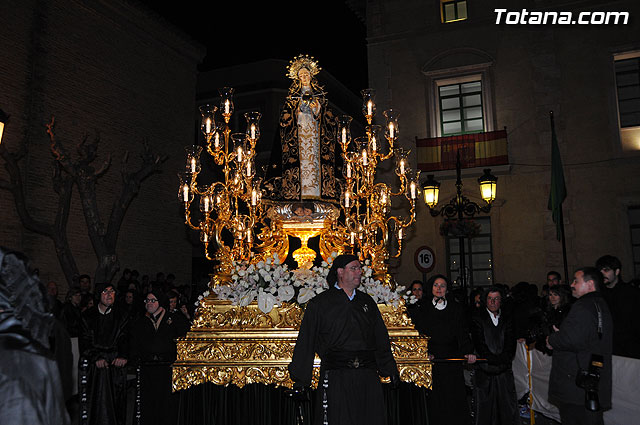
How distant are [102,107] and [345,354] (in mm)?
15719

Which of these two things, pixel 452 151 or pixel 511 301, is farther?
pixel 452 151

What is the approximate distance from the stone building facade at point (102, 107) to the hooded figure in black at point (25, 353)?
1430cm

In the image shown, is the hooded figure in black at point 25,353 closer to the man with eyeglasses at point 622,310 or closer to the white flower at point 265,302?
the white flower at point 265,302

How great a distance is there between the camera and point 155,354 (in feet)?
24.7

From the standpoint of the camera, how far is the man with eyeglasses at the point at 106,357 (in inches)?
276

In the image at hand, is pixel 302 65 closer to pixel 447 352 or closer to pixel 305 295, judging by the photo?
pixel 305 295

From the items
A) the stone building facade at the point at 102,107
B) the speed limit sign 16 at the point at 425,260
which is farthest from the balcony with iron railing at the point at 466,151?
the stone building facade at the point at 102,107

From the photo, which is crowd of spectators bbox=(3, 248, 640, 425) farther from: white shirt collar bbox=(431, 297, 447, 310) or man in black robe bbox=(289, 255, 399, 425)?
man in black robe bbox=(289, 255, 399, 425)

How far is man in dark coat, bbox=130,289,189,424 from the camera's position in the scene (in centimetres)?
750

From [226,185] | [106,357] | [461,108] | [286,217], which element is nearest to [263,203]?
[286,217]

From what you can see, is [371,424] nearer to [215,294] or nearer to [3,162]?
[215,294]

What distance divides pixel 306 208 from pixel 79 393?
3278 millimetres

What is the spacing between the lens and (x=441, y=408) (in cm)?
698

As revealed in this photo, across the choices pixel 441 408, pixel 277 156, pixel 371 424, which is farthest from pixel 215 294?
pixel 441 408
